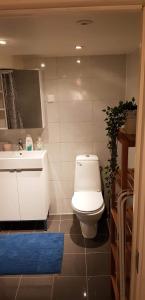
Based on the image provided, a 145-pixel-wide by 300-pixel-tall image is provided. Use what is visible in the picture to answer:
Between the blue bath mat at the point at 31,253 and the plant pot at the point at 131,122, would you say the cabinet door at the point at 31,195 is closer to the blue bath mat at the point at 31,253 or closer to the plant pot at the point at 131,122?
the blue bath mat at the point at 31,253

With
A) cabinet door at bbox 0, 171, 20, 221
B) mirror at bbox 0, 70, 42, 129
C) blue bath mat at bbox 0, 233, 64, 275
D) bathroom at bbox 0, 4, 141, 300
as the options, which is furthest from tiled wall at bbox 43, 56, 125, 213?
blue bath mat at bbox 0, 233, 64, 275

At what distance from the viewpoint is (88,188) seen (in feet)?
8.88

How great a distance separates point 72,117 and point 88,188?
87 centimetres

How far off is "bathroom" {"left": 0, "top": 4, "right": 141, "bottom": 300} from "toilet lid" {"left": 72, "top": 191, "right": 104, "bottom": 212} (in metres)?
0.43

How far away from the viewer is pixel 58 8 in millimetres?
711

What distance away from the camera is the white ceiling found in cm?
124

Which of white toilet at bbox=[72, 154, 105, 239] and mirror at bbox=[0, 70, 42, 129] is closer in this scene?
white toilet at bbox=[72, 154, 105, 239]

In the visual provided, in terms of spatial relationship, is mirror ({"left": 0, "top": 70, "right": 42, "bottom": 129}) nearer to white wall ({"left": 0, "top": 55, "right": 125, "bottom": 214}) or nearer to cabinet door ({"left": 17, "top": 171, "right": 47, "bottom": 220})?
white wall ({"left": 0, "top": 55, "right": 125, "bottom": 214})

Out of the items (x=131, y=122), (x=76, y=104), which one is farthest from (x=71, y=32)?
(x=76, y=104)

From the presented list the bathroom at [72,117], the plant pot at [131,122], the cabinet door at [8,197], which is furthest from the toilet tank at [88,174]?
the plant pot at [131,122]

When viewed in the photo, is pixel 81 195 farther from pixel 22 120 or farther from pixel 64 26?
pixel 64 26

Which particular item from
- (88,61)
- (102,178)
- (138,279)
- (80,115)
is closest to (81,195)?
(102,178)

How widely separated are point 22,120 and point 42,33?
49.0 inches

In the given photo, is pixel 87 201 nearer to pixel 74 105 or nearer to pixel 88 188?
pixel 88 188
